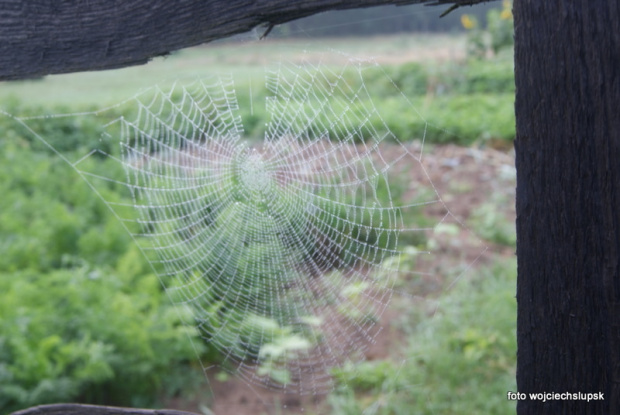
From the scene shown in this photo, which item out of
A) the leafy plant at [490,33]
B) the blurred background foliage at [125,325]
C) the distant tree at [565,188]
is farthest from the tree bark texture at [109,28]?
the leafy plant at [490,33]

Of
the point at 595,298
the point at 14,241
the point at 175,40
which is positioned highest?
the point at 175,40

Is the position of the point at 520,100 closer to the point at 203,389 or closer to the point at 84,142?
the point at 203,389

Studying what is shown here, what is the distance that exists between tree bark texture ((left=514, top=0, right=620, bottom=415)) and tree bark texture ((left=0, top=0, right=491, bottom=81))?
0.35 m

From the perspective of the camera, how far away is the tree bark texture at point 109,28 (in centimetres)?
110

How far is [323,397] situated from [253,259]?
166 cm

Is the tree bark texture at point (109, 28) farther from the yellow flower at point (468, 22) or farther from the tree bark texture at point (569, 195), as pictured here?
the yellow flower at point (468, 22)

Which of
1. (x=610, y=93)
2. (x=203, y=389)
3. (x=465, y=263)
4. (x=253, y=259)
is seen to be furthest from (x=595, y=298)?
(x=465, y=263)

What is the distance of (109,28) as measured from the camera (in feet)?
3.90

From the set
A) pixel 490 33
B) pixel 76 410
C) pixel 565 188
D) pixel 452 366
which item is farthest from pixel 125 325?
pixel 490 33

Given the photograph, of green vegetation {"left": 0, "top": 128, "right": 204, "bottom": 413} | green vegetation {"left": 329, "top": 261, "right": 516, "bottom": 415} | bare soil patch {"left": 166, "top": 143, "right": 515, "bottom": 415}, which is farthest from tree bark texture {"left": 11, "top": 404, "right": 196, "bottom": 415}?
green vegetation {"left": 329, "top": 261, "right": 516, "bottom": 415}

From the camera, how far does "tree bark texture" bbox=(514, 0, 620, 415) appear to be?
3.09 ft

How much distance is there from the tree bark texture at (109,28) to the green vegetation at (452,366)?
188 centimetres

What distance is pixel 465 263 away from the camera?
4551mm

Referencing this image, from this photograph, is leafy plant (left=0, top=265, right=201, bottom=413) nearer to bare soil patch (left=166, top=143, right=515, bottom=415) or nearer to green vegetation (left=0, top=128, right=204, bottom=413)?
A: green vegetation (left=0, top=128, right=204, bottom=413)
